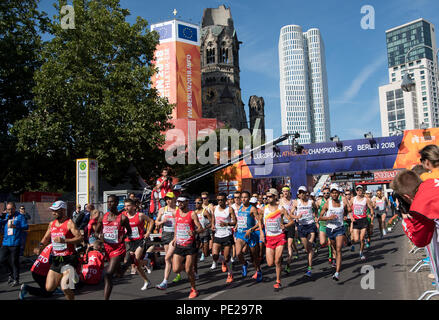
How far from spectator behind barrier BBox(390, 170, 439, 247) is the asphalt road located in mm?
3614

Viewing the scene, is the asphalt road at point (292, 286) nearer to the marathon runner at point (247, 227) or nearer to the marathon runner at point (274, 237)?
the marathon runner at point (274, 237)

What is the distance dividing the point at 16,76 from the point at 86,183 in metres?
11.1

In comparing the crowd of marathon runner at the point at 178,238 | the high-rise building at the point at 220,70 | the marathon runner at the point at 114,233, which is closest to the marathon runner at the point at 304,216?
the crowd of marathon runner at the point at 178,238

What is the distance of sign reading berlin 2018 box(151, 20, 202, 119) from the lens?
60.9m

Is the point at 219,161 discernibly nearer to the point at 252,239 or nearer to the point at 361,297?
the point at 252,239

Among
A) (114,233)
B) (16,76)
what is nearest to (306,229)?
(114,233)

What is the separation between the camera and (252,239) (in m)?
8.65

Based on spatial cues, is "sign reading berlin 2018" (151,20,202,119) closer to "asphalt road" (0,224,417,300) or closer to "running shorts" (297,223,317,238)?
"running shorts" (297,223,317,238)

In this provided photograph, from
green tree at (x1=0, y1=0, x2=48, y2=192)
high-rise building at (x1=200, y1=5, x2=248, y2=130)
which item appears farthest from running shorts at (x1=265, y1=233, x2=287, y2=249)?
high-rise building at (x1=200, y1=5, x2=248, y2=130)

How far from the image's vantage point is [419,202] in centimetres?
299

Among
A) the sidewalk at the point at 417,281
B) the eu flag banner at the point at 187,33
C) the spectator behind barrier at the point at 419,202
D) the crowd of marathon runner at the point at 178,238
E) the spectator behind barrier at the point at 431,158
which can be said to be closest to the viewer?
the spectator behind barrier at the point at 419,202

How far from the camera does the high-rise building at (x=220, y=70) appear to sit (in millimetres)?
99062

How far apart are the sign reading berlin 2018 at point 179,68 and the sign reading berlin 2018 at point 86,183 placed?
43.6 meters
